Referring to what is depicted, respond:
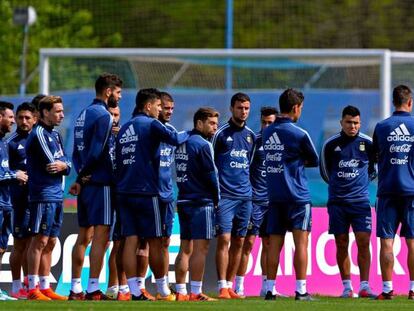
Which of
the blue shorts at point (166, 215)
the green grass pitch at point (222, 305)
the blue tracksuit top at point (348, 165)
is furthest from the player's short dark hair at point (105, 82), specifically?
the blue tracksuit top at point (348, 165)

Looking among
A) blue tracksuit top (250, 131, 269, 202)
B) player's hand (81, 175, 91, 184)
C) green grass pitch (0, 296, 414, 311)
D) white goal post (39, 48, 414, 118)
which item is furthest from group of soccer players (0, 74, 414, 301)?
white goal post (39, 48, 414, 118)

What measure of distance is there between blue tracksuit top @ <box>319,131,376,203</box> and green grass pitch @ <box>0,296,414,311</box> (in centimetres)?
189

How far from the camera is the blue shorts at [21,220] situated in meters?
17.2

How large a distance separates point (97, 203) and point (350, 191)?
3574mm

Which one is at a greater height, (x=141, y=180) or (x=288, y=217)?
(x=141, y=180)

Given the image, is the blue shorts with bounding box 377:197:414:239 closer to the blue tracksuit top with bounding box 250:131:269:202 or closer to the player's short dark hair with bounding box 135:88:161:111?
the blue tracksuit top with bounding box 250:131:269:202

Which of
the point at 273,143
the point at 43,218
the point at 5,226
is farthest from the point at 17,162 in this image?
the point at 273,143

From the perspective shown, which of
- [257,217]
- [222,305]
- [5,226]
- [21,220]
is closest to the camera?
[222,305]

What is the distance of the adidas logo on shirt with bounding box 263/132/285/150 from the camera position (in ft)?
53.2

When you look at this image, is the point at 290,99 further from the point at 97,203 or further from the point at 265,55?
the point at 265,55

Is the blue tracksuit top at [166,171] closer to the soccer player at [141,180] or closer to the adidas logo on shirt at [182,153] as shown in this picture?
the adidas logo on shirt at [182,153]

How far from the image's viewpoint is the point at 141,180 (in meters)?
15.8

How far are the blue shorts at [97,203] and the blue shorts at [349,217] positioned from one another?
128 inches

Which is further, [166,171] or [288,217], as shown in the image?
[166,171]
